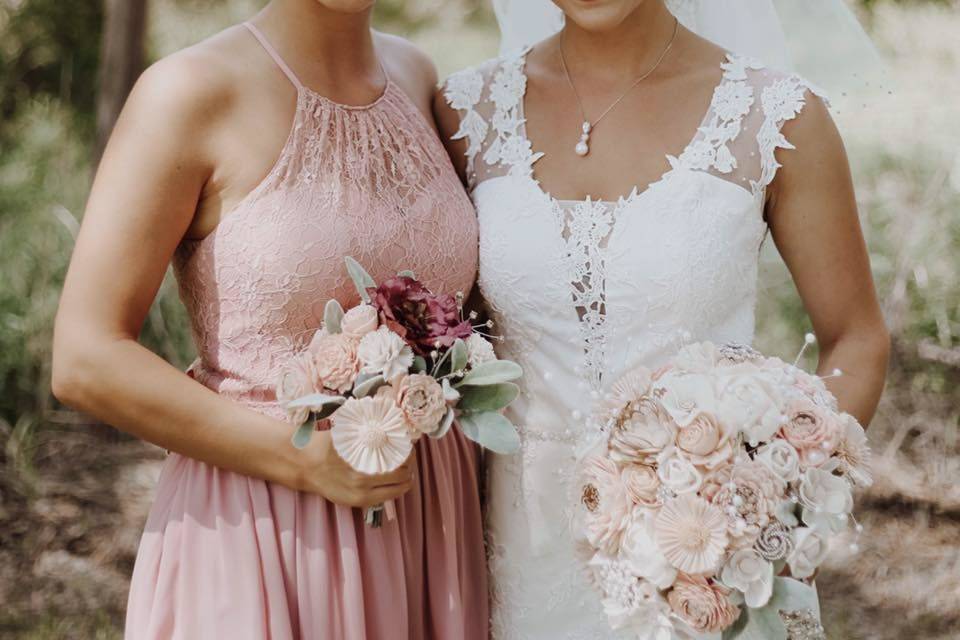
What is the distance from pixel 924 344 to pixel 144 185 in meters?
5.04

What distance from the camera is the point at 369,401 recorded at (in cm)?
184

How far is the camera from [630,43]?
8.89 feet

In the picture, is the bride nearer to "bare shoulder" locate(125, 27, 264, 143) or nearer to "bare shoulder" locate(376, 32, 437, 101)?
"bare shoulder" locate(376, 32, 437, 101)

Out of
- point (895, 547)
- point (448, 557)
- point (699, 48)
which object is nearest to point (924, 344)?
point (895, 547)

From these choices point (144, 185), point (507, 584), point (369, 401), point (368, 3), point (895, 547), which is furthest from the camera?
point (895, 547)

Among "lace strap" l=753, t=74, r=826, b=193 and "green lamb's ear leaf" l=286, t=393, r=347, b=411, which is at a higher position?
"green lamb's ear leaf" l=286, t=393, r=347, b=411

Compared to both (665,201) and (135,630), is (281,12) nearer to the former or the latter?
(665,201)

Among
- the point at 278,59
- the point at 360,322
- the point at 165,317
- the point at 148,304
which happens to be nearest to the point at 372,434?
the point at 360,322

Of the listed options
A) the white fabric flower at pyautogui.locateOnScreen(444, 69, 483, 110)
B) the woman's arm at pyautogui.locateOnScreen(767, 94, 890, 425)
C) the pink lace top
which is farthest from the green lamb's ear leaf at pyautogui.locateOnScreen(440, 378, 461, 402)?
the white fabric flower at pyautogui.locateOnScreen(444, 69, 483, 110)

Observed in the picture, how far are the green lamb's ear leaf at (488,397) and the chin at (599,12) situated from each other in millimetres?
1001

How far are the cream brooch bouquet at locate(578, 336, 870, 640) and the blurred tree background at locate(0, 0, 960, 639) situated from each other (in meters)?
3.81

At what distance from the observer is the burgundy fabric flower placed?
6.29 feet

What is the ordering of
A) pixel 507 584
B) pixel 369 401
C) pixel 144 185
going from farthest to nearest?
pixel 507 584
pixel 144 185
pixel 369 401

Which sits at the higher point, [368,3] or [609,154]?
[368,3]
